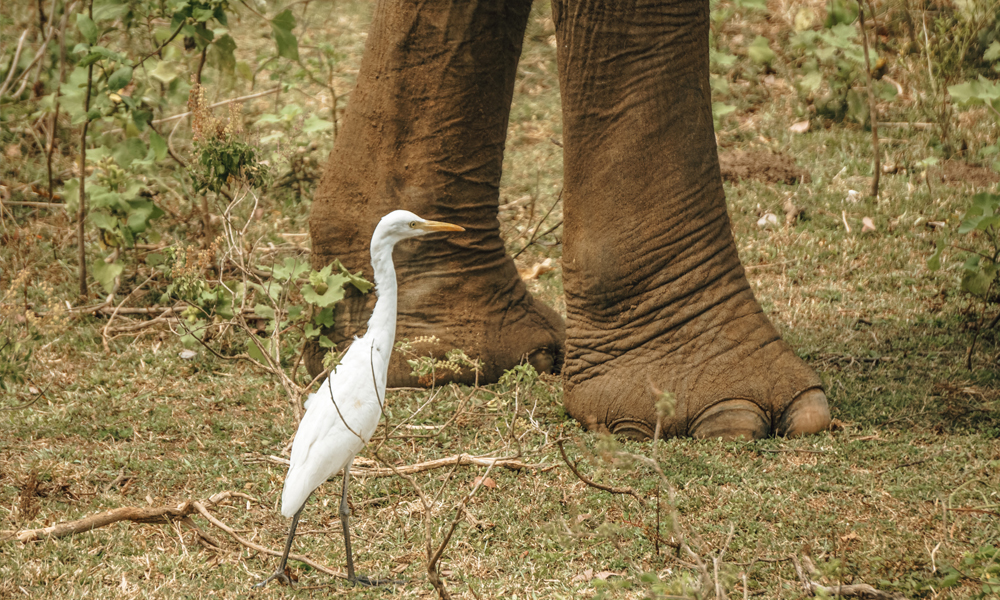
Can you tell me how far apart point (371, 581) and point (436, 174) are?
1.74 metres

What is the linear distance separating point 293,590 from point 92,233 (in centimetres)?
324

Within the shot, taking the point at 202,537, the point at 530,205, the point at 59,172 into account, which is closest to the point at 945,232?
the point at 530,205

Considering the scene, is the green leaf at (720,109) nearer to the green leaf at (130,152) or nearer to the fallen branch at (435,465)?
the green leaf at (130,152)

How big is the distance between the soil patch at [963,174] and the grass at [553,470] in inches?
19.2

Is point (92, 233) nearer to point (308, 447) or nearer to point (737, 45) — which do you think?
point (308, 447)

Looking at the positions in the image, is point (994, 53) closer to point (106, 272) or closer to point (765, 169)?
point (765, 169)

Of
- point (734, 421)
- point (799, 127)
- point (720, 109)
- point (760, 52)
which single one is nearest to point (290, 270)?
point (734, 421)

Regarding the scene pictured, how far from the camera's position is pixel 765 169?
5891mm

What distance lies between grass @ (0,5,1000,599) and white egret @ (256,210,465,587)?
21cm

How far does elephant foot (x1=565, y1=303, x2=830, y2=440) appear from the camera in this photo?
11.4ft

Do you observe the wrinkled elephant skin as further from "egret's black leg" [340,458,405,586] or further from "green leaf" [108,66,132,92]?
"egret's black leg" [340,458,405,586]

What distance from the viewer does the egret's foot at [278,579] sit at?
8.96 ft

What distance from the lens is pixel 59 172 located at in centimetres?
589

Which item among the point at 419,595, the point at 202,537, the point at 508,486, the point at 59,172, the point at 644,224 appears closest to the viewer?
the point at 419,595
